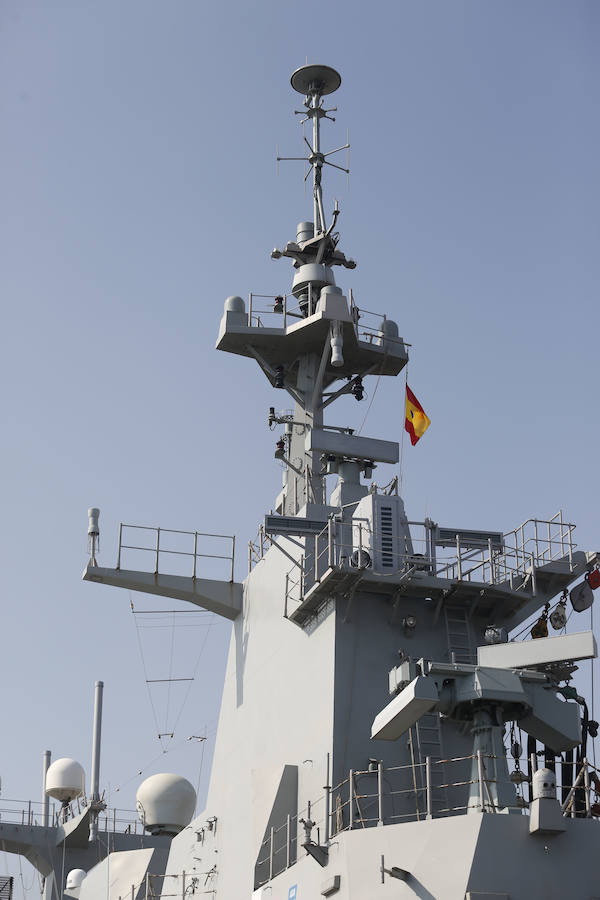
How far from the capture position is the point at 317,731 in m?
16.0

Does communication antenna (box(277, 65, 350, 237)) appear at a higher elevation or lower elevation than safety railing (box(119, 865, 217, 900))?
higher

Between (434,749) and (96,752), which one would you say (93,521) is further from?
(96,752)

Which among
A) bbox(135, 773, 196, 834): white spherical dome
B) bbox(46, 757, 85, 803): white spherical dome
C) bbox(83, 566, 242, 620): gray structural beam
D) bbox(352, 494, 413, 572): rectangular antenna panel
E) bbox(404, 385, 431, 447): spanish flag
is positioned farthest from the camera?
bbox(46, 757, 85, 803): white spherical dome

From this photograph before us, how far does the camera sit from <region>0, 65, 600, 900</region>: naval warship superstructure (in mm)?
12633

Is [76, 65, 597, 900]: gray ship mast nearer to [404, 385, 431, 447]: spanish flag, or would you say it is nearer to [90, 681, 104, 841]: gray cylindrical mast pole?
[404, 385, 431, 447]: spanish flag

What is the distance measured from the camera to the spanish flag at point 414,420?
18.8m

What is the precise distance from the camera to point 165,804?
23.0m

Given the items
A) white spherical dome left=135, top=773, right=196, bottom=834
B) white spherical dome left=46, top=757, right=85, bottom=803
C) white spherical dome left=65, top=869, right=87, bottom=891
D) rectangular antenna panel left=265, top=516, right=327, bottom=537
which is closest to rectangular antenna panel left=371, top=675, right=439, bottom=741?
rectangular antenna panel left=265, top=516, right=327, bottom=537

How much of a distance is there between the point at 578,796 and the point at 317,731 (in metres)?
3.19

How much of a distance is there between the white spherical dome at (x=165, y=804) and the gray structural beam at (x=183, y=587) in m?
4.77

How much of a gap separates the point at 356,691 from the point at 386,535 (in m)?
1.97

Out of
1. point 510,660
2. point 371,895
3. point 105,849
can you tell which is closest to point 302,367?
point 510,660

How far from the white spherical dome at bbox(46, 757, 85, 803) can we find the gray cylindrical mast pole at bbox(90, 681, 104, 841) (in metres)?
0.34

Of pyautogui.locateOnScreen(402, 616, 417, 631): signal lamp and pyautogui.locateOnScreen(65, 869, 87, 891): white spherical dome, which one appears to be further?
pyautogui.locateOnScreen(65, 869, 87, 891): white spherical dome
